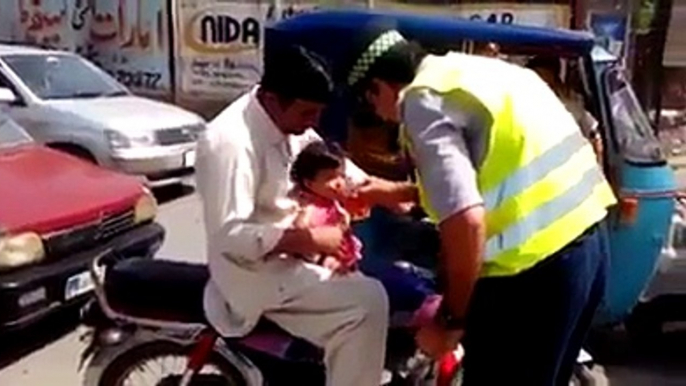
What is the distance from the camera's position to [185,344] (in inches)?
186

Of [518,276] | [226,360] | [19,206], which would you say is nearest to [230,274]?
[226,360]

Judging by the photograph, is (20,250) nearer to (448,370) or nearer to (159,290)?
(159,290)

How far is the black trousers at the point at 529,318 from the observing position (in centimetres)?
361

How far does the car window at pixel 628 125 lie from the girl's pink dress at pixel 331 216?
100 inches

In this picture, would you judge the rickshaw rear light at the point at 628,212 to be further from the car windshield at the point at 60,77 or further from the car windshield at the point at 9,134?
the car windshield at the point at 60,77

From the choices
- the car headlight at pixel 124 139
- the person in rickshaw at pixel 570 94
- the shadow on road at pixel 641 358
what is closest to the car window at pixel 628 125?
the person in rickshaw at pixel 570 94

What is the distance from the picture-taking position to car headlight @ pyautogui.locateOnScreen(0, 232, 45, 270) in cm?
639

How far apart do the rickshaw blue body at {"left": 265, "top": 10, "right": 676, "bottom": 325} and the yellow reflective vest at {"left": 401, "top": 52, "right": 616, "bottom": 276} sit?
1.95 meters

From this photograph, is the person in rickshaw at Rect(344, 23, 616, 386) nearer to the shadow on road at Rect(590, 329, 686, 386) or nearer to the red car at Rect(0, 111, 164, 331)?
the red car at Rect(0, 111, 164, 331)

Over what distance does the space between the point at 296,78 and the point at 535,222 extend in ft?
3.22

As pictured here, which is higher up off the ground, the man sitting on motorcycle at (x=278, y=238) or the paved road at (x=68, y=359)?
the man sitting on motorcycle at (x=278, y=238)

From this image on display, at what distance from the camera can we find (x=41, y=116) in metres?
11.7

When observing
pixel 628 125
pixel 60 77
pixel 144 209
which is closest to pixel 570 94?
pixel 628 125

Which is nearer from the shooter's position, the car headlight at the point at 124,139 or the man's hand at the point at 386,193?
the man's hand at the point at 386,193
